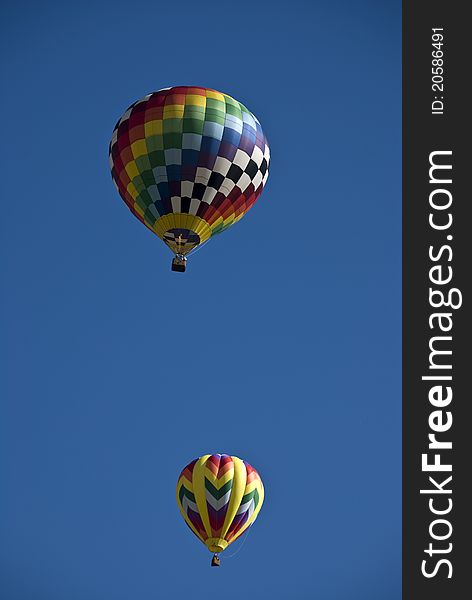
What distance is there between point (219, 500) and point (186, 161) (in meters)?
6.90

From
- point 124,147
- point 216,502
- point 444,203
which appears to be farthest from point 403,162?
point 216,502

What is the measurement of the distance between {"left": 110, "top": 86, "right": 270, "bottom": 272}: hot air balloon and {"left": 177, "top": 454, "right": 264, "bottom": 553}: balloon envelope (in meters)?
4.88

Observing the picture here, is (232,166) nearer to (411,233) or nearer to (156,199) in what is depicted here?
(156,199)

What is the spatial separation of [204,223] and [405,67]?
511 cm

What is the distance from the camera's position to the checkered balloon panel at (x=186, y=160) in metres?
23.1

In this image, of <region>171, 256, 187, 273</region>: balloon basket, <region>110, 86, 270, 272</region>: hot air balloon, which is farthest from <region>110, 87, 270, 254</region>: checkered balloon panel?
<region>171, 256, 187, 273</region>: balloon basket

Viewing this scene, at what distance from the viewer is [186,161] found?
75.5 feet

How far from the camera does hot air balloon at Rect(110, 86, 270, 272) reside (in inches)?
908

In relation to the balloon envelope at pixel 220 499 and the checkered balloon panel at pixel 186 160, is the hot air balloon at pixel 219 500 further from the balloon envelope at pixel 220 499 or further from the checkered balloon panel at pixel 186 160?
the checkered balloon panel at pixel 186 160

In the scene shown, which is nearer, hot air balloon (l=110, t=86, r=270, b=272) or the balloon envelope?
hot air balloon (l=110, t=86, r=270, b=272)

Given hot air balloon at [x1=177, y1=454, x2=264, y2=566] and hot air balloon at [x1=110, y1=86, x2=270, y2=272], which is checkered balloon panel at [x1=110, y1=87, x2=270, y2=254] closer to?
hot air balloon at [x1=110, y1=86, x2=270, y2=272]

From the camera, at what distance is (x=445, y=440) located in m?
18.7

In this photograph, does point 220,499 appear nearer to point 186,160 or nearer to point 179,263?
point 179,263

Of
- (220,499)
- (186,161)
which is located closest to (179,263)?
(186,161)
